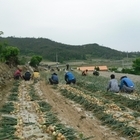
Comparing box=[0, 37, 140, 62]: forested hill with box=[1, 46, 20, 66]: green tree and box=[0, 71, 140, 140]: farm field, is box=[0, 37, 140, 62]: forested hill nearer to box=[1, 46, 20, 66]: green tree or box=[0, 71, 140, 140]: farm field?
box=[1, 46, 20, 66]: green tree

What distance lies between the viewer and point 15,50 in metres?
50.5

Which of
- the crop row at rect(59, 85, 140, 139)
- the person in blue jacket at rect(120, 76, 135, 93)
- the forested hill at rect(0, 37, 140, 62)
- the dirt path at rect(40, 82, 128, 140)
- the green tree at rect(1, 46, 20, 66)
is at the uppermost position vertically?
the forested hill at rect(0, 37, 140, 62)

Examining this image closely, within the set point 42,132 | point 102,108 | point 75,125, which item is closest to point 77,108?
point 102,108

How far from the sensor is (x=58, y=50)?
11675 centimetres

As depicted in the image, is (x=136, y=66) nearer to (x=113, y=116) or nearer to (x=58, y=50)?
(x=58, y=50)

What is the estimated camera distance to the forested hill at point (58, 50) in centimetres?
11150

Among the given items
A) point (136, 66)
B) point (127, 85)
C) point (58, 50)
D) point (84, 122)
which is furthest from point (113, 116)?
point (58, 50)

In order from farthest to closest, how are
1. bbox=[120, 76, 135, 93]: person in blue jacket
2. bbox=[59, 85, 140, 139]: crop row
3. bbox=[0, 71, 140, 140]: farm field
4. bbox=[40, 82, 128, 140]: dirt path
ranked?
bbox=[120, 76, 135, 93]: person in blue jacket
bbox=[59, 85, 140, 139]: crop row
bbox=[40, 82, 128, 140]: dirt path
bbox=[0, 71, 140, 140]: farm field

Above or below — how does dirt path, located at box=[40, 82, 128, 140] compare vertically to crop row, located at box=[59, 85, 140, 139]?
below

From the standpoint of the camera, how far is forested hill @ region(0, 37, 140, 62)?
11150 cm

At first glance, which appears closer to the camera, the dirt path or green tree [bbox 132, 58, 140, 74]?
the dirt path

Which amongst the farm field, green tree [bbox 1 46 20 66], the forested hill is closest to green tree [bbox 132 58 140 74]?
green tree [bbox 1 46 20 66]

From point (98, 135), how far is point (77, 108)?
15.6 feet

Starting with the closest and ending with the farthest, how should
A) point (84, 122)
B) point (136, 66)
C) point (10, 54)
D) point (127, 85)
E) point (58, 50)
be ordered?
1. point (84, 122)
2. point (127, 85)
3. point (10, 54)
4. point (136, 66)
5. point (58, 50)
